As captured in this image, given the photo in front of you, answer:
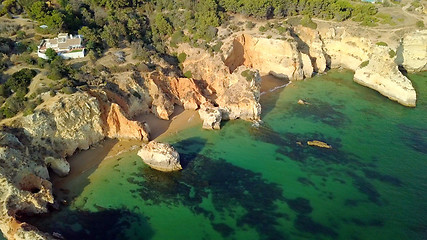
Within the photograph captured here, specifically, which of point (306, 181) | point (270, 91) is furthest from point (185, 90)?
point (306, 181)

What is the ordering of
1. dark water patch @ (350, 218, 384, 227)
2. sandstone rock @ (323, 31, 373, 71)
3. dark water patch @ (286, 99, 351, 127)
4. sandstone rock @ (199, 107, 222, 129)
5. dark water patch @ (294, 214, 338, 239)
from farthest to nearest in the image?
sandstone rock @ (323, 31, 373, 71) → dark water patch @ (286, 99, 351, 127) → sandstone rock @ (199, 107, 222, 129) → dark water patch @ (350, 218, 384, 227) → dark water patch @ (294, 214, 338, 239)

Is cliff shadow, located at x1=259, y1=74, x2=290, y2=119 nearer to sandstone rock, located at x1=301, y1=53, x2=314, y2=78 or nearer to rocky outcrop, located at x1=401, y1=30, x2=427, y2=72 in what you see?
sandstone rock, located at x1=301, y1=53, x2=314, y2=78

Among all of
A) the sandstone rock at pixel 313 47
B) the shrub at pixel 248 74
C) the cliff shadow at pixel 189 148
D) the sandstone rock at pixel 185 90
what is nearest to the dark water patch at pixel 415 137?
the sandstone rock at pixel 313 47

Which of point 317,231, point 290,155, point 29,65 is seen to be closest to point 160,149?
point 290,155

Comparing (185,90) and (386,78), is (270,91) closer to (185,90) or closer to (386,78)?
(185,90)

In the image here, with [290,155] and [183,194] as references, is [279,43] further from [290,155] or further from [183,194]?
[183,194]

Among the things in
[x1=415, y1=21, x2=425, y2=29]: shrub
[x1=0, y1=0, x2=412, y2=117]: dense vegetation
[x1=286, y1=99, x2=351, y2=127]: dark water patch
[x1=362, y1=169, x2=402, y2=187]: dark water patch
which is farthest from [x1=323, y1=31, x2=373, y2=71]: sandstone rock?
[x1=362, y1=169, x2=402, y2=187]: dark water patch

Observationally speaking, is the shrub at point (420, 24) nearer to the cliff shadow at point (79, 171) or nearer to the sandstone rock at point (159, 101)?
the sandstone rock at point (159, 101)

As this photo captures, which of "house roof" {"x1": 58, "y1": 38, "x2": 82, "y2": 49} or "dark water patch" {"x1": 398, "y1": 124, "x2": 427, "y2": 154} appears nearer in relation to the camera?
"dark water patch" {"x1": 398, "y1": 124, "x2": 427, "y2": 154}
